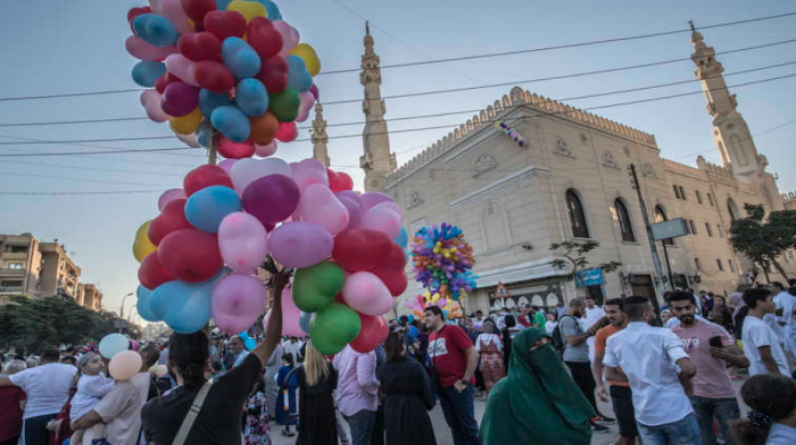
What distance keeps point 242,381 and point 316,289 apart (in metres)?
0.54

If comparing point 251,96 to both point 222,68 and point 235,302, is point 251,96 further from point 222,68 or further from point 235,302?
point 235,302

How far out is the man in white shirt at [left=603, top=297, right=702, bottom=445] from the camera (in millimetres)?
2932

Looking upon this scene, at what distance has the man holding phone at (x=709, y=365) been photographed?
132 inches

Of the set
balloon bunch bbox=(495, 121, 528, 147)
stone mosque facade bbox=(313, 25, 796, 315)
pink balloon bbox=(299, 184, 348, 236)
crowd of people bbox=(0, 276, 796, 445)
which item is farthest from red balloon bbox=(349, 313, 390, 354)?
balloon bunch bbox=(495, 121, 528, 147)

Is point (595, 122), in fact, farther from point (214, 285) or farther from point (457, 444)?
point (214, 285)

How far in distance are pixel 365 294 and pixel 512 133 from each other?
17067 millimetres

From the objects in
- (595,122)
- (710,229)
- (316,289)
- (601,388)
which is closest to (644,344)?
(601,388)

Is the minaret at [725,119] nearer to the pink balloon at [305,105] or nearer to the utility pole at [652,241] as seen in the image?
the utility pole at [652,241]

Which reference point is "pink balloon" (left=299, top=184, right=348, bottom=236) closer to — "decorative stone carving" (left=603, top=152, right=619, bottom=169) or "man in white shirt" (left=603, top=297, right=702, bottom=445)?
"man in white shirt" (left=603, top=297, right=702, bottom=445)

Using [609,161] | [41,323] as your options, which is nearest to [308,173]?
[609,161]

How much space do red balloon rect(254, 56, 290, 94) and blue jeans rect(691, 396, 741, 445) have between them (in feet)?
14.3

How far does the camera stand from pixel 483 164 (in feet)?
63.3

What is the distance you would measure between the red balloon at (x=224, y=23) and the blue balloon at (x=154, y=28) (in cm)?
27

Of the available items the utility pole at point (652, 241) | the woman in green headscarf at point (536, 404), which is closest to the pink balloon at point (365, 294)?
the woman in green headscarf at point (536, 404)
